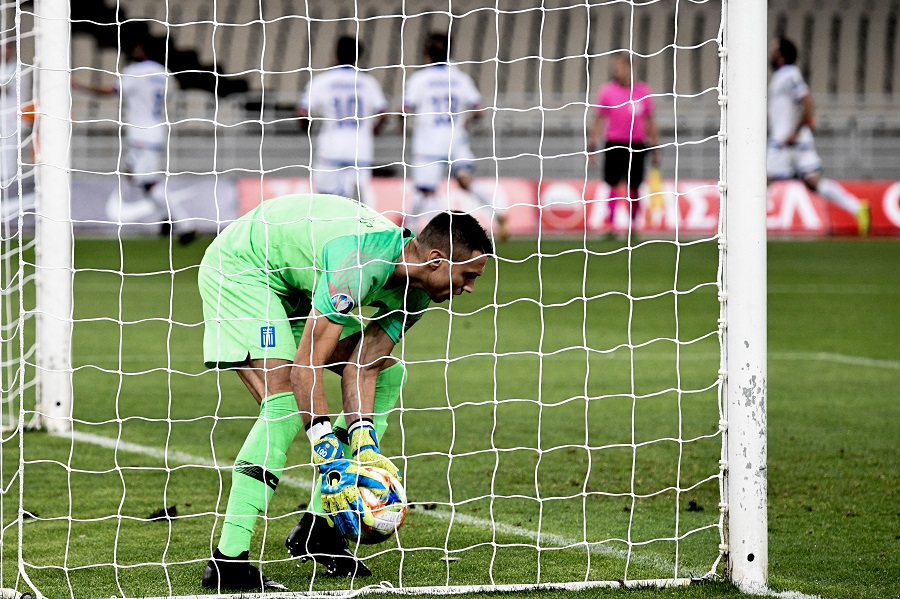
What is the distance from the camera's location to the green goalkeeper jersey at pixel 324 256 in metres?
3.89

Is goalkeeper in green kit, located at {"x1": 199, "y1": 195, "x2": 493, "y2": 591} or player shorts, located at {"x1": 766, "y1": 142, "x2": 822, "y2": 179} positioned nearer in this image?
goalkeeper in green kit, located at {"x1": 199, "y1": 195, "x2": 493, "y2": 591}

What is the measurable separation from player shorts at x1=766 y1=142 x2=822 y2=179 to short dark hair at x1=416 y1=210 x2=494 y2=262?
13228 mm

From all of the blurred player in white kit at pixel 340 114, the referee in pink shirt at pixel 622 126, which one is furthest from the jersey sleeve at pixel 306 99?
the referee in pink shirt at pixel 622 126

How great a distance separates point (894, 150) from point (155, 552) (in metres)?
21.6

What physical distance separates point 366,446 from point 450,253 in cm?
69

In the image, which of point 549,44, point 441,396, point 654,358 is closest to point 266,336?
point 441,396

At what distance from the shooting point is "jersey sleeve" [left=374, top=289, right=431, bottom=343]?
4258 millimetres

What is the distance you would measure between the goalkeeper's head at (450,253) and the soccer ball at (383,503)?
2.09ft

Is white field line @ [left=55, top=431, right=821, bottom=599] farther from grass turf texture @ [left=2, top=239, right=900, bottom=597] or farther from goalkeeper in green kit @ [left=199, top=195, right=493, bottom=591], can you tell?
goalkeeper in green kit @ [left=199, top=195, right=493, bottom=591]

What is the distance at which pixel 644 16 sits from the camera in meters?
29.8

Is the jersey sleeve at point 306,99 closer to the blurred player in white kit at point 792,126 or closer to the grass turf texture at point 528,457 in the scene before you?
the grass turf texture at point 528,457

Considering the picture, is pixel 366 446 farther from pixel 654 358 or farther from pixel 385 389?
pixel 654 358

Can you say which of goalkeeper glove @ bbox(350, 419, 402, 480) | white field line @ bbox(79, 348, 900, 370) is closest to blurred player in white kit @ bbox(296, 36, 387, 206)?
white field line @ bbox(79, 348, 900, 370)

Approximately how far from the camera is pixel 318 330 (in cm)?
385
